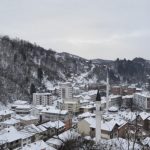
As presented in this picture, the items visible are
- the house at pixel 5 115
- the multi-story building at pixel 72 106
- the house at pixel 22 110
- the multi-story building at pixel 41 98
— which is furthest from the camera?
the multi-story building at pixel 41 98

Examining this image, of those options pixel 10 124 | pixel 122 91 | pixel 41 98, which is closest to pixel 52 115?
pixel 10 124

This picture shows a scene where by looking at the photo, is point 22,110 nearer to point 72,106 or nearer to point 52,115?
A: point 52,115

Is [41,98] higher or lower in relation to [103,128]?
higher

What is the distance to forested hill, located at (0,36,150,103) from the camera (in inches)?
1410

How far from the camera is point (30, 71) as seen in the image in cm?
4356

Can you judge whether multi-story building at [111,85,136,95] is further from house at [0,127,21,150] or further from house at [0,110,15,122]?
house at [0,127,21,150]

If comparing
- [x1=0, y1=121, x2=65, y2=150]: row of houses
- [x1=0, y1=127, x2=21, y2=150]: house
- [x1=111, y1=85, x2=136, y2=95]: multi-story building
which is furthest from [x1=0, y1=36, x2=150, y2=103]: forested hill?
[x1=0, y1=127, x2=21, y2=150]: house

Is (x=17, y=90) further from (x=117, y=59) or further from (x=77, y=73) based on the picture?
(x=117, y=59)

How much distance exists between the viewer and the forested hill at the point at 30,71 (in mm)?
35812

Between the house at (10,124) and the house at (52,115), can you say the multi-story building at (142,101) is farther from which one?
the house at (10,124)

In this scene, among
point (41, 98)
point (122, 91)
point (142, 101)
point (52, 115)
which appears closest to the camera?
point (52, 115)

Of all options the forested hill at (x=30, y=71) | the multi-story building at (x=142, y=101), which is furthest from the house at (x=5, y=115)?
the multi-story building at (x=142, y=101)

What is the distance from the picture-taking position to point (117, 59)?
263 ft

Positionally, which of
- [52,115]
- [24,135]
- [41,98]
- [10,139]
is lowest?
[52,115]
